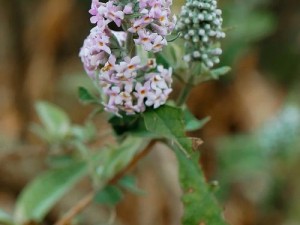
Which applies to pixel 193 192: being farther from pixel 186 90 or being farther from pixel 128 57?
pixel 128 57

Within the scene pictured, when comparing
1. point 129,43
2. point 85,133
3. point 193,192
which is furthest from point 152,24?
point 85,133

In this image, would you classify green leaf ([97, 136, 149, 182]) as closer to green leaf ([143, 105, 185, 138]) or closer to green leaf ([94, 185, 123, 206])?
green leaf ([94, 185, 123, 206])

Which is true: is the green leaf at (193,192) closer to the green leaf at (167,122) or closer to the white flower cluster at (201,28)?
the green leaf at (167,122)

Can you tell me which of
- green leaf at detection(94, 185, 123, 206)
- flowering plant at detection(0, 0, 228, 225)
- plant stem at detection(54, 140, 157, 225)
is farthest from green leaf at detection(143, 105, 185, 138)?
green leaf at detection(94, 185, 123, 206)

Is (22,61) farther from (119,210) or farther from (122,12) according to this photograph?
(122,12)

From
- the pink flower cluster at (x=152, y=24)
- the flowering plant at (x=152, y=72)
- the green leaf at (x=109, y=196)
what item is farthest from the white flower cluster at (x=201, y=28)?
the green leaf at (x=109, y=196)
